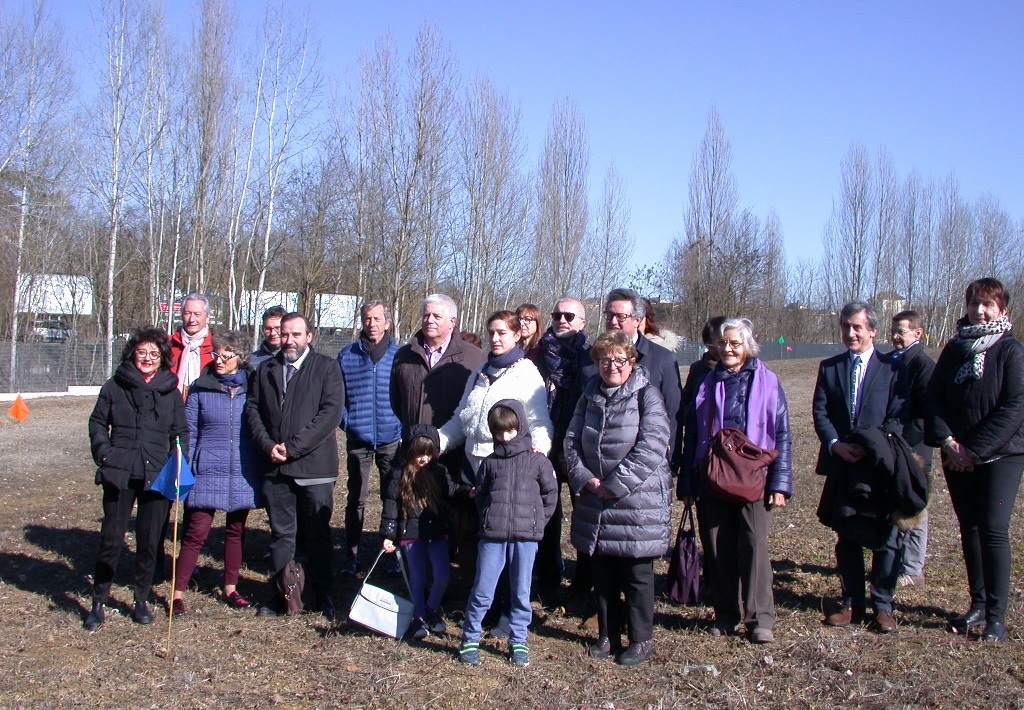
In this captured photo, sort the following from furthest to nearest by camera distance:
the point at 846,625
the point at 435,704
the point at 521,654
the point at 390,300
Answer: the point at 390,300, the point at 846,625, the point at 521,654, the point at 435,704

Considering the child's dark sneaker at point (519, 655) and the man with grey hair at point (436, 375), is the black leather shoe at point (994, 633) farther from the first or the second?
the man with grey hair at point (436, 375)

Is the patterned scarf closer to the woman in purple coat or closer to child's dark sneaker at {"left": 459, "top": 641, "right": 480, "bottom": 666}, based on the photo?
child's dark sneaker at {"left": 459, "top": 641, "right": 480, "bottom": 666}

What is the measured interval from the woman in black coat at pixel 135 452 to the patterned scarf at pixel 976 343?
4.68 meters

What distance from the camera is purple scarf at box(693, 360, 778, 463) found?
15.4ft

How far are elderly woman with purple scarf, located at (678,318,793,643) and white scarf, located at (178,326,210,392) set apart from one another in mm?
3740

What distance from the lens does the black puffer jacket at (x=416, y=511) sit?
500cm

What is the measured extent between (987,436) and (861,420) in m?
0.65

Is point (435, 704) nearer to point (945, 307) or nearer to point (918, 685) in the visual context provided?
point (918, 685)

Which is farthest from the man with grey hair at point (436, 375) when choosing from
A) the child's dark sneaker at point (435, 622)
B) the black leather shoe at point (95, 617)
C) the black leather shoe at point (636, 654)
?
the black leather shoe at point (95, 617)

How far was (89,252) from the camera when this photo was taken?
35750 mm

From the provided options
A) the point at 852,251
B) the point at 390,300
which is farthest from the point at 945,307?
the point at 390,300

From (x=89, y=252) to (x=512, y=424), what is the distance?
36.1 metres

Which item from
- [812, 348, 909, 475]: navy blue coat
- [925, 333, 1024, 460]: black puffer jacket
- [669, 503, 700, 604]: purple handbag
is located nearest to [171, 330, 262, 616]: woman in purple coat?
[669, 503, 700, 604]: purple handbag

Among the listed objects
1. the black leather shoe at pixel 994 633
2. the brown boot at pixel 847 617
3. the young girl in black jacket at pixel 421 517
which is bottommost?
the brown boot at pixel 847 617
